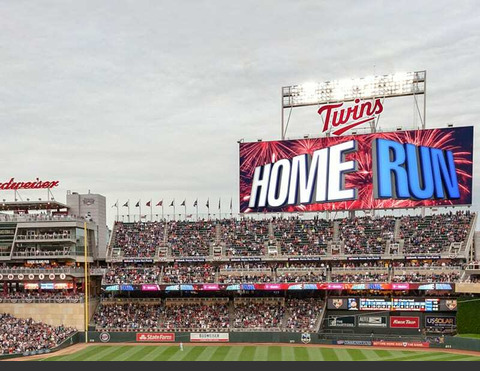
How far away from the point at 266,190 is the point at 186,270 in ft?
45.3

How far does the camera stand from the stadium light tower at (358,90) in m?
64.5

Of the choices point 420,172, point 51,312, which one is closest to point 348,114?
point 420,172

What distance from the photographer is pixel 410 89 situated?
212 feet

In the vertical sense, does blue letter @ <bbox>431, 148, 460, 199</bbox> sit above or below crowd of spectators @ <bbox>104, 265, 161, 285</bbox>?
above

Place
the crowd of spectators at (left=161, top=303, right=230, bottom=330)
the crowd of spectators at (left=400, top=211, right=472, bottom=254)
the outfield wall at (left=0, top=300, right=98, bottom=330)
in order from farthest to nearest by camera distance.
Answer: the crowd of spectators at (left=400, top=211, right=472, bottom=254), the outfield wall at (left=0, top=300, right=98, bottom=330), the crowd of spectators at (left=161, top=303, right=230, bottom=330)

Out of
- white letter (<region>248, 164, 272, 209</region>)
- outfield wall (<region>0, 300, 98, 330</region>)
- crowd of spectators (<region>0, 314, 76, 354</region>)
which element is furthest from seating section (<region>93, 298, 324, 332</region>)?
white letter (<region>248, 164, 272, 209</region>)

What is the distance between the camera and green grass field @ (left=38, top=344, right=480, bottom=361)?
151 ft

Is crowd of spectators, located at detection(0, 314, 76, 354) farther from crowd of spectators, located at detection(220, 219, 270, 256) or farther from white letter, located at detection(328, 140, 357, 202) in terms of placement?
white letter, located at detection(328, 140, 357, 202)

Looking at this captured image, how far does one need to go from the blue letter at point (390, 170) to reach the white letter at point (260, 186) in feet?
43.1

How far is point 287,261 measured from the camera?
206ft

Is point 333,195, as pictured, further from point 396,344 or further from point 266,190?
point 396,344

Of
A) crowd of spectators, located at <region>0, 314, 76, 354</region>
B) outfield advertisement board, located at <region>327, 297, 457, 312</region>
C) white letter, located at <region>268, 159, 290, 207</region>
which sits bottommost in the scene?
crowd of spectators, located at <region>0, 314, 76, 354</region>

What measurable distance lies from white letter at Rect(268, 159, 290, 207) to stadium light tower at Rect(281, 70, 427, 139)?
4101 mm

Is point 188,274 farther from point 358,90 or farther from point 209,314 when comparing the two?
point 358,90
